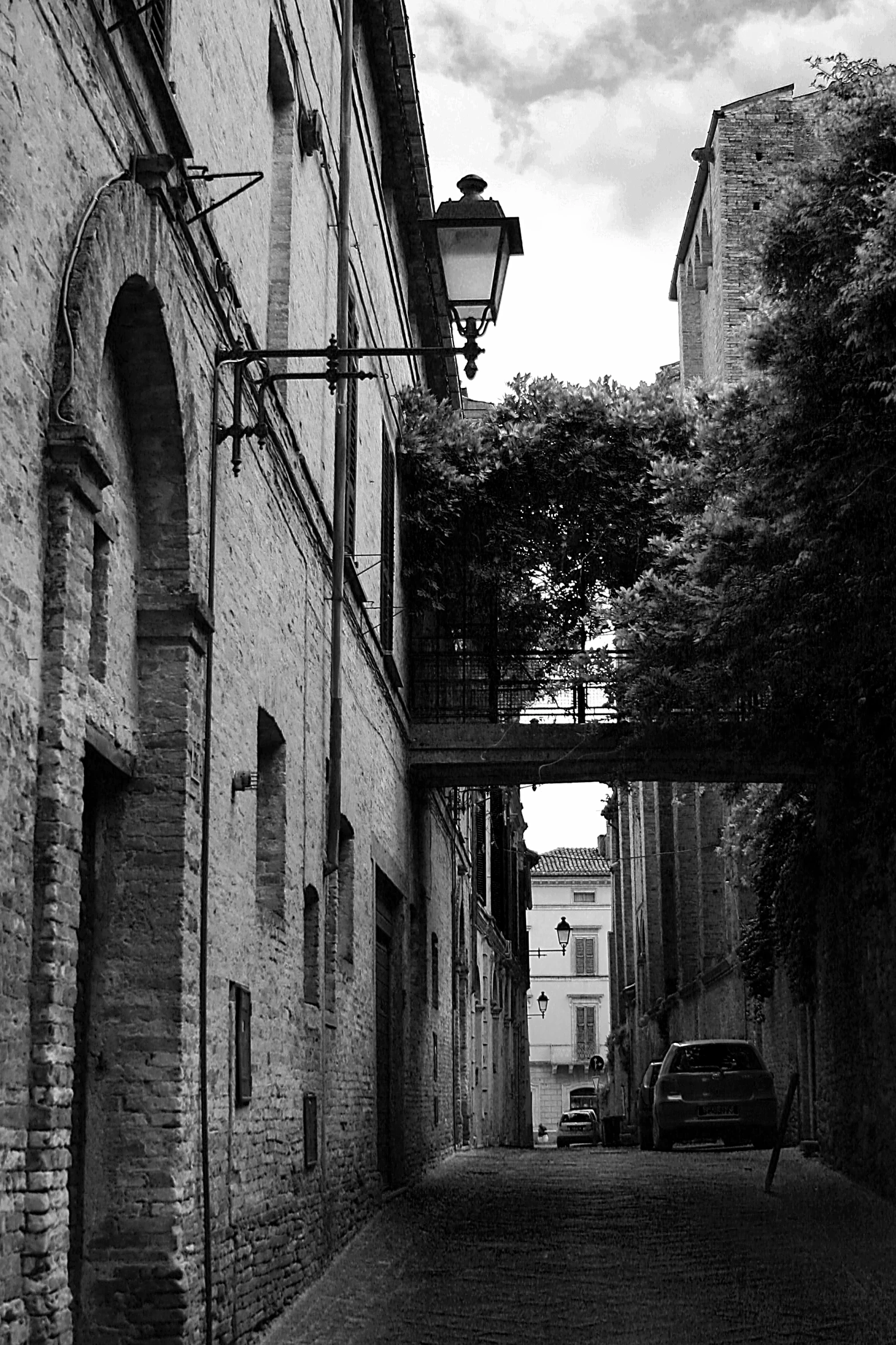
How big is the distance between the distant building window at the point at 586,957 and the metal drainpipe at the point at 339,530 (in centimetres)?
6623

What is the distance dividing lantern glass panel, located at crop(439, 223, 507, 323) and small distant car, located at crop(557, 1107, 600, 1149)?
1416 inches

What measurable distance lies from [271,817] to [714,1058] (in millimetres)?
11815

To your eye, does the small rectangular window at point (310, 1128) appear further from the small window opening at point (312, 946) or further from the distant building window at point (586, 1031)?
the distant building window at point (586, 1031)

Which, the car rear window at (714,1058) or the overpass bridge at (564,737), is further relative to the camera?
the car rear window at (714,1058)

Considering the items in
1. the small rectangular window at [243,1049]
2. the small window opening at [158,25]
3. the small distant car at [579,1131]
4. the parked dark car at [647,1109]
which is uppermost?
the small window opening at [158,25]

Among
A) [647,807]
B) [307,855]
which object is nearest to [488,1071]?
[647,807]

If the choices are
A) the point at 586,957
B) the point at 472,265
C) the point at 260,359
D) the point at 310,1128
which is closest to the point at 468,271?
the point at 472,265

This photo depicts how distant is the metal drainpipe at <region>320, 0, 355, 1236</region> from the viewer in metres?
11.4

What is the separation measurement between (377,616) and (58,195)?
10.2 meters

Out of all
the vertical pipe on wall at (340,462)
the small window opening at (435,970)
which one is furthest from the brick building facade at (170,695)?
the small window opening at (435,970)

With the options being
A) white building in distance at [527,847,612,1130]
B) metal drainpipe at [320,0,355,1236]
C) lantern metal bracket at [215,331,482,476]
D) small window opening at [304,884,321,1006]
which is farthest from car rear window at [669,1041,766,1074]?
white building in distance at [527,847,612,1130]

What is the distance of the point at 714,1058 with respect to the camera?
2031 cm

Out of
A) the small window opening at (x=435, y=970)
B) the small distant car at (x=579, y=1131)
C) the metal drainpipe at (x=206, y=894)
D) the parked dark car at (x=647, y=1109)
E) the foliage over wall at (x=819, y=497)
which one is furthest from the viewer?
the small distant car at (x=579, y=1131)

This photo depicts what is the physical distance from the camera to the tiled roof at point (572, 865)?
261ft
